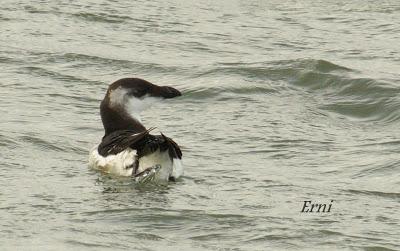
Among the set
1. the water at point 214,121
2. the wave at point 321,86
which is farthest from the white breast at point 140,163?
the wave at point 321,86

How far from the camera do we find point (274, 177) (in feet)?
38.1

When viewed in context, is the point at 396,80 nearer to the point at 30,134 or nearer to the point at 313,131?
the point at 313,131

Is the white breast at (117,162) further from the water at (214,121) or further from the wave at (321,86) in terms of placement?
the wave at (321,86)

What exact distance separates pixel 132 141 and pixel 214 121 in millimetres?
2997

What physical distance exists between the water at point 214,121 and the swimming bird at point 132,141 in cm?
18

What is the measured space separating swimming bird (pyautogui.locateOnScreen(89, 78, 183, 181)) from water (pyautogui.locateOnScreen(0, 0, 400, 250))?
0.58 ft

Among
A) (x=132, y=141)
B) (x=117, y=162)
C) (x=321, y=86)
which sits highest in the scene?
(x=132, y=141)

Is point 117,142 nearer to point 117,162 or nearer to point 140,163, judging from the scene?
point 117,162

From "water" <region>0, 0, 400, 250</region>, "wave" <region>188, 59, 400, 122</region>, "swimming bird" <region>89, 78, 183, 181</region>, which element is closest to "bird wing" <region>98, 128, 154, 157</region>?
"swimming bird" <region>89, 78, 183, 181</region>

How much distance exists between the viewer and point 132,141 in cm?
1102

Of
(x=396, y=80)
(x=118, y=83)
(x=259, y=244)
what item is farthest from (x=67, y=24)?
(x=259, y=244)

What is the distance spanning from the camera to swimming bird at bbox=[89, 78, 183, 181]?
11.1m

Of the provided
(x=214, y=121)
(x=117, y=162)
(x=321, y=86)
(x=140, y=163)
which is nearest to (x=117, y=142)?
(x=117, y=162)

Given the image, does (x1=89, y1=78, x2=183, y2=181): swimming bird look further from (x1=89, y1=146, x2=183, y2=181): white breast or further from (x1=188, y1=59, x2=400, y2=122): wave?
(x1=188, y1=59, x2=400, y2=122): wave
